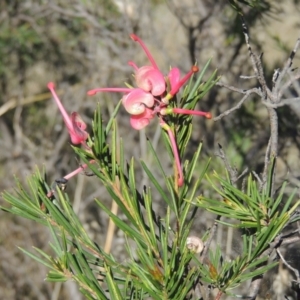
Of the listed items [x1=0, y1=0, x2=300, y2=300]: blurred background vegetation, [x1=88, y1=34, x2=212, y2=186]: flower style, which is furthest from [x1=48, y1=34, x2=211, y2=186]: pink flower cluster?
[x1=0, y1=0, x2=300, y2=300]: blurred background vegetation

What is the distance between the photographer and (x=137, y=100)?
1.99 feet

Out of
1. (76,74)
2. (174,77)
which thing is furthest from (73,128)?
(76,74)

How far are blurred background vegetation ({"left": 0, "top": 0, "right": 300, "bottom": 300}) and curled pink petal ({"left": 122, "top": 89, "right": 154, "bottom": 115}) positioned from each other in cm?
108

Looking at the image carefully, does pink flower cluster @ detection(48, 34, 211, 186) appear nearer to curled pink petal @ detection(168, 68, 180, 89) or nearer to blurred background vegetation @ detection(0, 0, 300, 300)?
curled pink petal @ detection(168, 68, 180, 89)

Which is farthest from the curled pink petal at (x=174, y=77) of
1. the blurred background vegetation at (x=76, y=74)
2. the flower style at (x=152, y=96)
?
the blurred background vegetation at (x=76, y=74)

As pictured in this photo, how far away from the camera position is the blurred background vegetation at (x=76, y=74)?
1.89 m

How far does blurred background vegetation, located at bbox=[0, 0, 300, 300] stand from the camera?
1891mm

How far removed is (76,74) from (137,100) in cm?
191

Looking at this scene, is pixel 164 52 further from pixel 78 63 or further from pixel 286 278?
pixel 286 278

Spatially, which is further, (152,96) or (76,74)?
(76,74)

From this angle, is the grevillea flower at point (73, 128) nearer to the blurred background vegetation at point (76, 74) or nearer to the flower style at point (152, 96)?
the flower style at point (152, 96)

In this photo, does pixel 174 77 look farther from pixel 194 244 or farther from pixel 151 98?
pixel 194 244

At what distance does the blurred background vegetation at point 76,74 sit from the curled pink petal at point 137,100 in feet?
3.53

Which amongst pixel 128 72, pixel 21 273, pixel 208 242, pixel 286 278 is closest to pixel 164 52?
pixel 128 72
